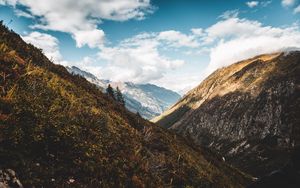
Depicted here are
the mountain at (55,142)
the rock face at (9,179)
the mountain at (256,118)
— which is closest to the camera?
the rock face at (9,179)

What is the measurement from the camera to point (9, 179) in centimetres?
800

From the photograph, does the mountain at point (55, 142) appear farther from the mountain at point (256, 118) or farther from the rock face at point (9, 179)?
the mountain at point (256, 118)

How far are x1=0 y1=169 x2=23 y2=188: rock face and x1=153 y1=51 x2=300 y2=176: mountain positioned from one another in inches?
2892

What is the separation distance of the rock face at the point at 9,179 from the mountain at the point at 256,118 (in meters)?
73.4

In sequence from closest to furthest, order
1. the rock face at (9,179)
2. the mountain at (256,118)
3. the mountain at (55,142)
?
1. the rock face at (9,179)
2. the mountain at (55,142)
3. the mountain at (256,118)

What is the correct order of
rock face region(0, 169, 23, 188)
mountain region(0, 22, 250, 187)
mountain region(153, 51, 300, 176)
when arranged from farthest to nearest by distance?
mountain region(153, 51, 300, 176) < mountain region(0, 22, 250, 187) < rock face region(0, 169, 23, 188)

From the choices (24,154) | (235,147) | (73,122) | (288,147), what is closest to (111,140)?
(73,122)

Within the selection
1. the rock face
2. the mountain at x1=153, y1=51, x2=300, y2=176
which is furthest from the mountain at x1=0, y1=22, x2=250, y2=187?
the mountain at x1=153, y1=51, x2=300, y2=176

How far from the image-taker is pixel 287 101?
371 feet

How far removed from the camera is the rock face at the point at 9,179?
777 cm

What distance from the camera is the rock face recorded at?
7773 millimetres

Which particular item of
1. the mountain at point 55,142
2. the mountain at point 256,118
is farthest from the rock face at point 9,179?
the mountain at point 256,118

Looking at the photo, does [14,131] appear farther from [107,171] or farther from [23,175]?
[107,171]

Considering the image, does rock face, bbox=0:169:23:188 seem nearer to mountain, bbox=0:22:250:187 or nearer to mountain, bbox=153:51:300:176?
mountain, bbox=0:22:250:187
